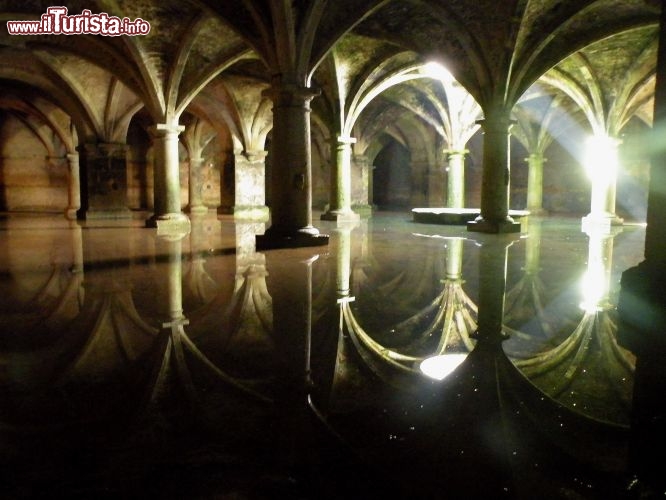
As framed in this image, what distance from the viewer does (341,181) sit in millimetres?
15039

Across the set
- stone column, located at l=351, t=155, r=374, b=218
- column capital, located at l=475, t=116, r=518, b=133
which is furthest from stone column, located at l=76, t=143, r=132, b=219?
column capital, located at l=475, t=116, r=518, b=133

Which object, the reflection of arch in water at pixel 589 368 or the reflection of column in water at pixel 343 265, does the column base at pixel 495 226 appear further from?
the reflection of arch in water at pixel 589 368

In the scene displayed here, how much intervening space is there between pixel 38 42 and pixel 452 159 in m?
13.2

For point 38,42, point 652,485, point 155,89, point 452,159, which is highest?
point 38,42

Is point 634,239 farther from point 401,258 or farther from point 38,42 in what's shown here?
point 38,42

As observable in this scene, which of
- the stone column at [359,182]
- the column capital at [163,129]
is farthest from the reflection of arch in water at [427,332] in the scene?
the stone column at [359,182]

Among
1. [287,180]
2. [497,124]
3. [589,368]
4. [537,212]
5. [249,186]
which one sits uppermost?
[497,124]

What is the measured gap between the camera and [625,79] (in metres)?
12.9

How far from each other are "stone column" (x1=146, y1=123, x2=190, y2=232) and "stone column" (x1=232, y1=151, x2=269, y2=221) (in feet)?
17.6

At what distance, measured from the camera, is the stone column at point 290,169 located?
820 cm

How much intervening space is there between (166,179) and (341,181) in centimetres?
517

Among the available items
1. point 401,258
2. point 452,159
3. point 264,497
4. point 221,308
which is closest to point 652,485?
point 264,497

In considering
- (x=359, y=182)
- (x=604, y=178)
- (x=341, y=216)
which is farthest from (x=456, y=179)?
(x=341, y=216)

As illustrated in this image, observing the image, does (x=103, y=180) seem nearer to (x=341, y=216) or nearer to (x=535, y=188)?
(x=341, y=216)
